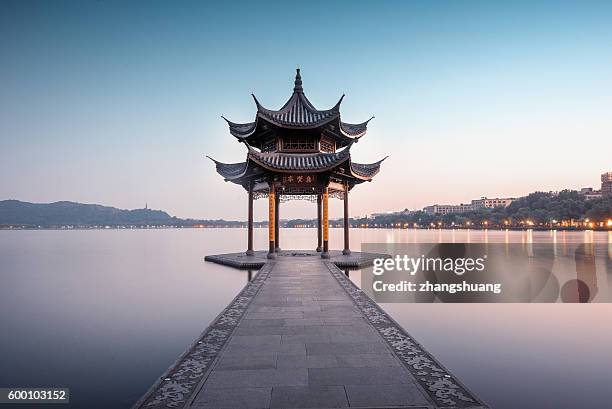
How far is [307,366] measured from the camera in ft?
19.7

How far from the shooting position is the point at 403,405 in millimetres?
4754

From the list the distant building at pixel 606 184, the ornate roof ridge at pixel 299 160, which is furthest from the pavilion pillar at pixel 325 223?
the distant building at pixel 606 184

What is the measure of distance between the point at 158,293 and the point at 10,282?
37.9ft

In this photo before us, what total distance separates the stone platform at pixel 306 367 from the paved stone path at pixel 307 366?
0.01 meters

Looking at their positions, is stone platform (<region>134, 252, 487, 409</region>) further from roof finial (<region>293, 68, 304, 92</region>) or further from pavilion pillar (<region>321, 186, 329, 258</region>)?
roof finial (<region>293, 68, 304, 92</region>)

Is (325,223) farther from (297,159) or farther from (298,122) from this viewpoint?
(298,122)

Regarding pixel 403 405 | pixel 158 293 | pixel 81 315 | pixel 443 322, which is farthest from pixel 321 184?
pixel 403 405

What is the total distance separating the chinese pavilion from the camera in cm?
2219

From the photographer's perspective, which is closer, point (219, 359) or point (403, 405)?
point (403, 405)

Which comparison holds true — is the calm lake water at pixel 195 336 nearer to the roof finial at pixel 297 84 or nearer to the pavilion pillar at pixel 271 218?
the pavilion pillar at pixel 271 218

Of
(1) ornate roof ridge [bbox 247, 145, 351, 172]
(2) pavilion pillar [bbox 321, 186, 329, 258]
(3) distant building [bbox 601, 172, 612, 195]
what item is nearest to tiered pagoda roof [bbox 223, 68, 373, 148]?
(1) ornate roof ridge [bbox 247, 145, 351, 172]

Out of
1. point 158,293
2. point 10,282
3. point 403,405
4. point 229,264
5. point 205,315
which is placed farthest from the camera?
point 229,264

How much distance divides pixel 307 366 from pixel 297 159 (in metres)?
17.7

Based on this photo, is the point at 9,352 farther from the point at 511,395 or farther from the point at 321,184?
the point at 321,184
